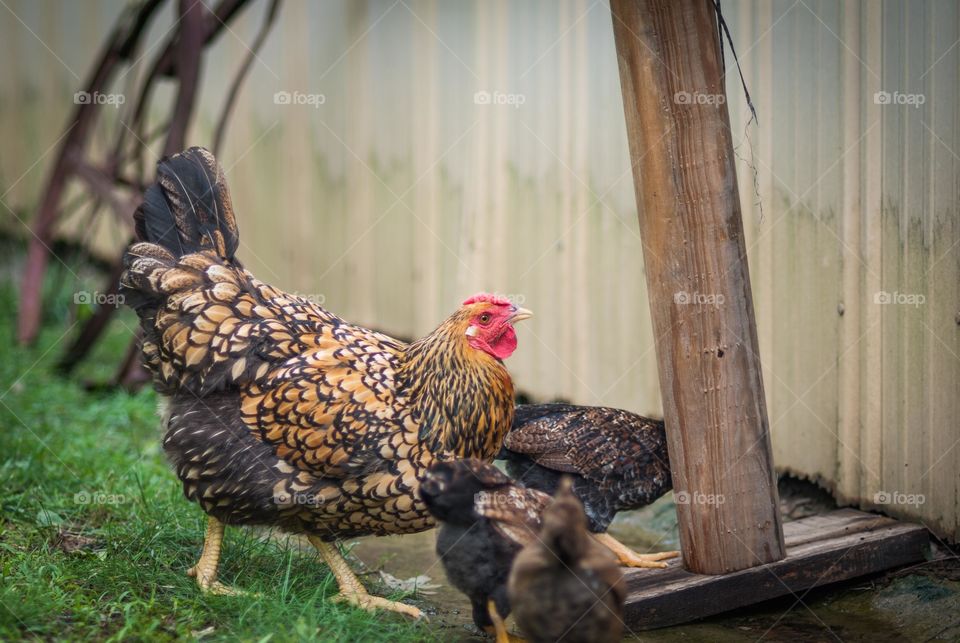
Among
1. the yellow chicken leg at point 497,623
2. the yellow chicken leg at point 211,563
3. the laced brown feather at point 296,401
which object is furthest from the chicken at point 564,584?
the yellow chicken leg at point 211,563

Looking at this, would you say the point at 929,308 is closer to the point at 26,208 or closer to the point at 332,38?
Answer: the point at 332,38

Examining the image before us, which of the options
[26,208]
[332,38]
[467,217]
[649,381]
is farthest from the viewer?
[26,208]

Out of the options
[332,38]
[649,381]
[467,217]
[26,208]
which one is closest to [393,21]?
[332,38]

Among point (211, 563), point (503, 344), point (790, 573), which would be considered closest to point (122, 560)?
point (211, 563)

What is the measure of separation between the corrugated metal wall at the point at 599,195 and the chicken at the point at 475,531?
6.31 ft

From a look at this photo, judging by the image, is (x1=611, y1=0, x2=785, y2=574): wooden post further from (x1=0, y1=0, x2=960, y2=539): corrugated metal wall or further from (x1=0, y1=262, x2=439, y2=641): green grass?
(x1=0, y1=262, x2=439, y2=641): green grass

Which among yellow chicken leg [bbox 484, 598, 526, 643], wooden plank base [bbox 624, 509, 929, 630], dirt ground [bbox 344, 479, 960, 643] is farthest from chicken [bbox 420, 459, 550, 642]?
wooden plank base [bbox 624, 509, 929, 630]

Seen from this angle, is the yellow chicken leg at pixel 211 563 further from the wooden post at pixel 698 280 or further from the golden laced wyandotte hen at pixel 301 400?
the wooden post at pixel 698 280

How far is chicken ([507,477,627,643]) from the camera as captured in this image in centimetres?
288

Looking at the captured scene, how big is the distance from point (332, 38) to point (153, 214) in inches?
159

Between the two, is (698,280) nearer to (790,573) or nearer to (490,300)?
(490,300)

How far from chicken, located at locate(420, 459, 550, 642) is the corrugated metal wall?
1.92 meters

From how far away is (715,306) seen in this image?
12.3 feet

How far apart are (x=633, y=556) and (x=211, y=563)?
5.92 ft
